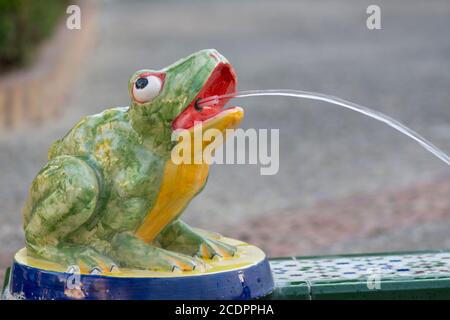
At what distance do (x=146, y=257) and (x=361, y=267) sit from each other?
1027mm

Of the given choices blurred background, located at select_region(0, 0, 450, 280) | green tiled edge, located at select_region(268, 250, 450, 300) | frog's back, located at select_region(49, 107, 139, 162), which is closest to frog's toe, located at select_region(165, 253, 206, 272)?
green tiled edge, located at select_region(268, 250, 450, 300)

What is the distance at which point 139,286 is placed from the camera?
3.56 meters

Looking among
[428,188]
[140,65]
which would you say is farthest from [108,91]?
[428,188]

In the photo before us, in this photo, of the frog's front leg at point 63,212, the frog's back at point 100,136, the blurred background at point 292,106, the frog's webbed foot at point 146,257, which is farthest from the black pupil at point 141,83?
the blurred background at point 292,106

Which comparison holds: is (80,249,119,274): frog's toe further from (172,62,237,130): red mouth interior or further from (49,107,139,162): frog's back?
(172,62,237,130): red mouth interior

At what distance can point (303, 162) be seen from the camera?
8906 mm

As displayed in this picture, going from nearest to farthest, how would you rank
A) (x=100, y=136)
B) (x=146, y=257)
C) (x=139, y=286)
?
1. (x=139, y=286)
2. (x=146, y=257)
3. (x=100, y=136)

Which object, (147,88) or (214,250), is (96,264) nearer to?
(214,250)

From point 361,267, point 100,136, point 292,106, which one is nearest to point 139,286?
point 100,136

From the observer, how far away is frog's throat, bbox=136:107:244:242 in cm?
367

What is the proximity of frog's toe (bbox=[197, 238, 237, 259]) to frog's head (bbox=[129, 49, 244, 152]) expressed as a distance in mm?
448

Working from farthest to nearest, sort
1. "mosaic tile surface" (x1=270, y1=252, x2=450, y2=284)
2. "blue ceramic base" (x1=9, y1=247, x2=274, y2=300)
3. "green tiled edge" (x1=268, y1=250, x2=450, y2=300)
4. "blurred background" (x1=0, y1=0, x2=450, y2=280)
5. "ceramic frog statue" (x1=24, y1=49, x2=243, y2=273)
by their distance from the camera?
"blurred background" (x1=0, y1=0, x2=450, y2=280), "mosaic tile surface" (x1=270, y1=252, x2=450, y2=284), "green tiled edge" (x1=268, y1=250, x2=450, y2=300), "ceramic frog statue" (x1=24, y1=49, x2=243, y2=273), "blue ceramic base" (x1=9, y1=247, x2=274, y2=300)
